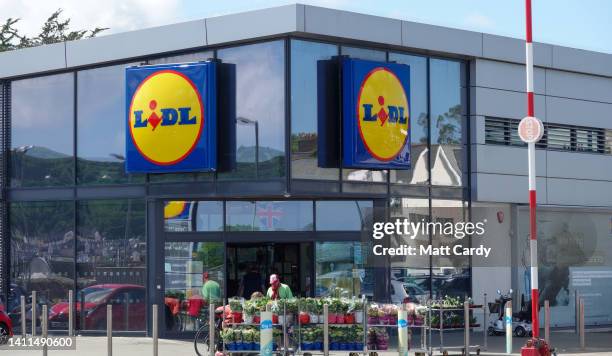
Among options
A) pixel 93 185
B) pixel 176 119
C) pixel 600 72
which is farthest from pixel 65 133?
pixel 600 72

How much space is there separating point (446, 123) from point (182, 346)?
31.0 ft

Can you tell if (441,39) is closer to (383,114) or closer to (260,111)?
(383,114)

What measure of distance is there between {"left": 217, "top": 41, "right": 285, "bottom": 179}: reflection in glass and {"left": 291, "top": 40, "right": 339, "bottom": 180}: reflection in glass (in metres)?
0.28

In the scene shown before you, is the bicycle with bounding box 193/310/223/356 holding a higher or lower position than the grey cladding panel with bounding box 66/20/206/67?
lower

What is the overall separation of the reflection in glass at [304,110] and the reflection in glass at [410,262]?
269 cm

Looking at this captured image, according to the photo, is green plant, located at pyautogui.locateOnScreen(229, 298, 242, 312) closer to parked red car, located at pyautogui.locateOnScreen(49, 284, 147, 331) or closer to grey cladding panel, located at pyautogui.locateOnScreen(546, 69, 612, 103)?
parked red car, located at pyautogui.locateOnScreen(49, 284, 147, 331)

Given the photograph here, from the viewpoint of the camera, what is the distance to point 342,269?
2855 cm

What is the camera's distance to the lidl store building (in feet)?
90.6

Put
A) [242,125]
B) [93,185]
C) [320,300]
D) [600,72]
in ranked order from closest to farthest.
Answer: [320,300]
[242,125]
[93,185]
[600,72]

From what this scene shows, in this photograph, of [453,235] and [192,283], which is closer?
[192,283]

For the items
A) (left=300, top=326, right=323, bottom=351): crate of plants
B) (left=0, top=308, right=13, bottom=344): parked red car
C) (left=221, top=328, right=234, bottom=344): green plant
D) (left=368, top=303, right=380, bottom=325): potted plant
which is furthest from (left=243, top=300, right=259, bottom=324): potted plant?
(left=0, top=308, right=13, bottom=344): parked red car

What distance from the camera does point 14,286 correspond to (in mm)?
31562

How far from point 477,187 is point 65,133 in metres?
11.2

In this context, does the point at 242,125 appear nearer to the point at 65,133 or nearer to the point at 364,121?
the point at 364,121
